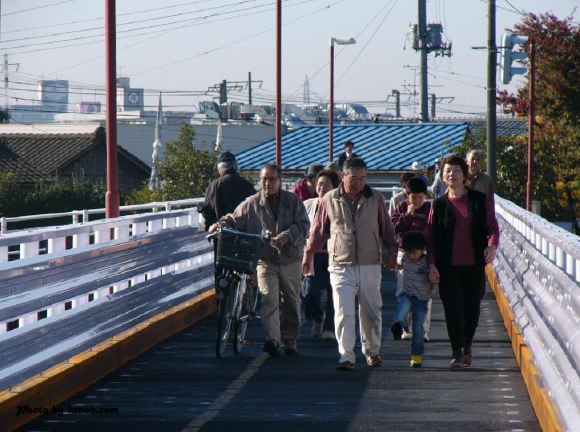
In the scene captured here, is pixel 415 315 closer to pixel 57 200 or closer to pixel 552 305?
pixel 552 305

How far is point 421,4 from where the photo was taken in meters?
92.1

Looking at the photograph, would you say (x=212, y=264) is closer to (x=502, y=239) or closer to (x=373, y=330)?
(x=502, y=239)

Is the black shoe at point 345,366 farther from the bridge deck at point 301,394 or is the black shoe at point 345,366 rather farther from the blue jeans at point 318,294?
the blue jeans at point 318,294

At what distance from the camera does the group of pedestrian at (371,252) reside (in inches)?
457

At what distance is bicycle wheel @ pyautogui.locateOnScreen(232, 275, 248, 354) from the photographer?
1288 cm

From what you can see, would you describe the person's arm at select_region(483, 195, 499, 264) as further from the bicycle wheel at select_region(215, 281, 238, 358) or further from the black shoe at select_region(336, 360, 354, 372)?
the bicycle wheel at select_region(215, 281, 238, 358)

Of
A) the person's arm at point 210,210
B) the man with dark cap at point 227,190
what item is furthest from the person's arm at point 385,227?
the person's arm at point 210,210

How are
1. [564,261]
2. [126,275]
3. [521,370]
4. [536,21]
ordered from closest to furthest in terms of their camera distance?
[564,261]
[521,370]
[126,275]
[536,21]

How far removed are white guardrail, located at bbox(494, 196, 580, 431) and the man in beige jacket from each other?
2082 millimetres

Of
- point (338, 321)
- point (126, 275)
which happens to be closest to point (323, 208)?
point (338, 321)

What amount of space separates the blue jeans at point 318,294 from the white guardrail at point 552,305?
73.2 inches

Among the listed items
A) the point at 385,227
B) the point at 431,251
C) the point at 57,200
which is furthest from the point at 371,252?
the point at 57,200

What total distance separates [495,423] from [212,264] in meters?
8.90

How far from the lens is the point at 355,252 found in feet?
38.7
